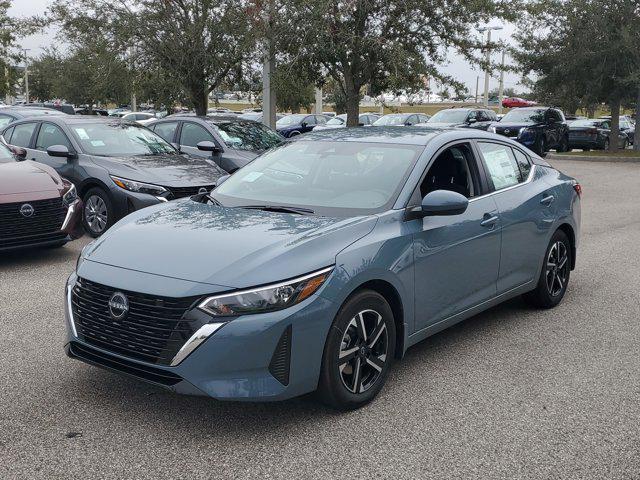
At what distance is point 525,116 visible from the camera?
2566 cm

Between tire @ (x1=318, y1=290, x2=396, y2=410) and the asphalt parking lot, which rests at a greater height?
tire @ (x1=318, y1=290, x2=396, y2=410)

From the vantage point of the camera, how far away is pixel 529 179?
6.16m

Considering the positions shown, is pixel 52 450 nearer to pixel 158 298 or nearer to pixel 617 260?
pixel 158 298

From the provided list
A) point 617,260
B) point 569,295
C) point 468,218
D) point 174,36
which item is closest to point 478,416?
point 468,218

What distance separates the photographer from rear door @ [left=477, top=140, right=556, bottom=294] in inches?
220

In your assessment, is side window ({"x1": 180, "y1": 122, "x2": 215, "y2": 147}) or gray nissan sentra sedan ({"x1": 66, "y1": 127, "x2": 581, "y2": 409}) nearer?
gray nissan sentra sedan ({"x1": 66, "y1": 127, "x2": 581, "y2": 409})

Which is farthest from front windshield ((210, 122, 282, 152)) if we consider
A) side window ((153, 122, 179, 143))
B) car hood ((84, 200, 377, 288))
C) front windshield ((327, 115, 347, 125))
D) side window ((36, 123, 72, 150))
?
front windshield ((327, 115, 347, 125))

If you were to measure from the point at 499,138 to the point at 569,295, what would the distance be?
177 cm

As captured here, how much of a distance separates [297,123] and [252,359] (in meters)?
27.0

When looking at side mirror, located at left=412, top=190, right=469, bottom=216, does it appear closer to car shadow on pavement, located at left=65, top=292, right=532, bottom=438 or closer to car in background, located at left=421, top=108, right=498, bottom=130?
car shadow on pavement, located at left=65, top=292, right=532, bottom=438

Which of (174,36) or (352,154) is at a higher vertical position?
(174,36)

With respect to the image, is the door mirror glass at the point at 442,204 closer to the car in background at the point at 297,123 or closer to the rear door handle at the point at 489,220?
the rear door handle at the point at 489,220

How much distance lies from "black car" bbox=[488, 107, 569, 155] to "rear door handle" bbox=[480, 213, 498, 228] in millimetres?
19338

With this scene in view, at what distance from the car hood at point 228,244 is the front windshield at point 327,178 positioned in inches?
11.5
